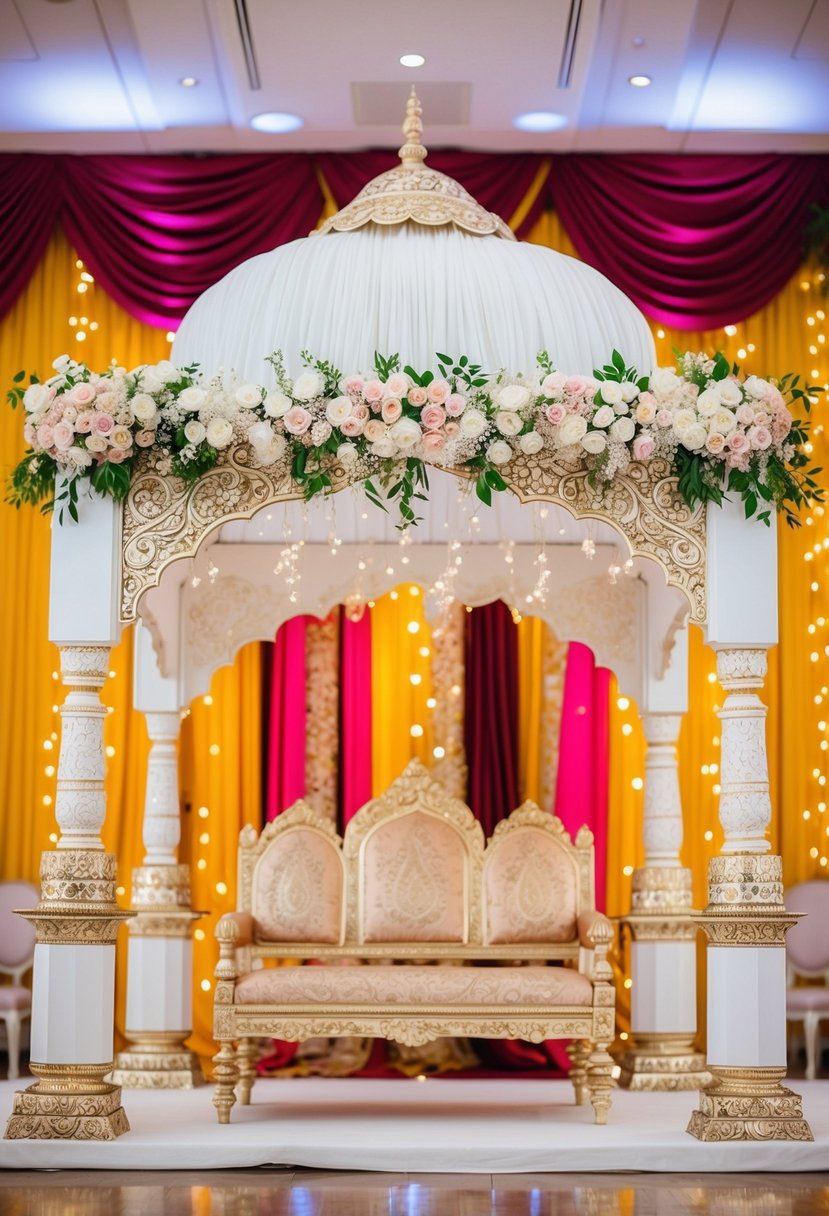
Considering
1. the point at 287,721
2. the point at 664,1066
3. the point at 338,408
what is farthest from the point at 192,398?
the point at 664,1066

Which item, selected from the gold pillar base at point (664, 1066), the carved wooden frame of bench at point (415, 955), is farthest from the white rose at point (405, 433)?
the gold pillar base at point (664, 1066)

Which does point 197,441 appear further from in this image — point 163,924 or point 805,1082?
point 805,1082

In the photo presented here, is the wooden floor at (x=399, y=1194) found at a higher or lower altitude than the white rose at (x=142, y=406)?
lower

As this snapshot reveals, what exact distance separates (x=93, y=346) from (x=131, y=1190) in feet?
16.2

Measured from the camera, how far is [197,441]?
5902 mm

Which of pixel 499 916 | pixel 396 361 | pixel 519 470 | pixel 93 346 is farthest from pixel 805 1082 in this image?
pixel 93 346

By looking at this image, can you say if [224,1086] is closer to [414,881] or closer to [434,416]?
[414,881]

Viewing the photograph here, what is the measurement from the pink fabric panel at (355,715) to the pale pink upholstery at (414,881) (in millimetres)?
959

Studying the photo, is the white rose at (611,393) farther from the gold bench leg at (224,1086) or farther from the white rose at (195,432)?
the gold bench leg at (224,1086)

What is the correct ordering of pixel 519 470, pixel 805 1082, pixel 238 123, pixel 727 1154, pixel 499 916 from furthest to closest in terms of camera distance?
pixel 238 123
pixel 805 1082
pixel 499 916
pixel 519 470
pixel 727 1154

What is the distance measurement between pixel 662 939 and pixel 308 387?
10.9ft

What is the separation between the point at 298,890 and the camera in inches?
290

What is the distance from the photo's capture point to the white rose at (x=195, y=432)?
5.88m

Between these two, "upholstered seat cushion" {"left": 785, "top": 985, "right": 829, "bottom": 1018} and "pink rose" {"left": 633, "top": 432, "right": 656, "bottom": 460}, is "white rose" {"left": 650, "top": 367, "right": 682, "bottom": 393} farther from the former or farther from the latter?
"upholstered seat cushion" {"left": 785, "top": 985, "right": 829, "bottom": 1018}
